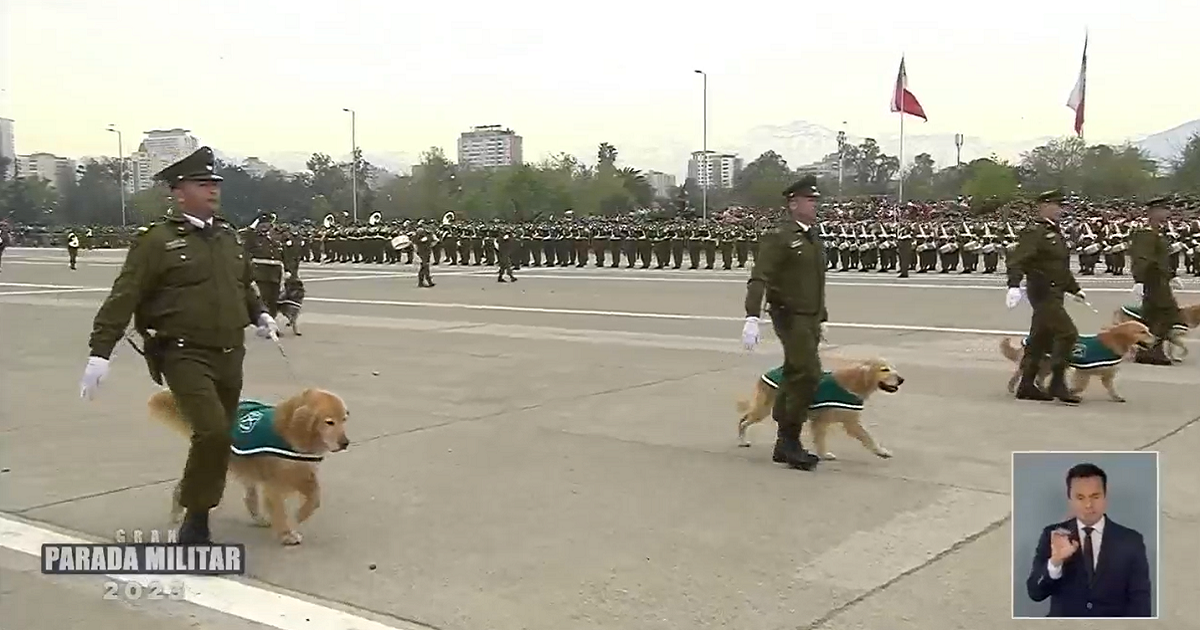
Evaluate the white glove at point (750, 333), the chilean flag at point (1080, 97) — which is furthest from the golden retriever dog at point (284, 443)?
the chilean flag at point (1080, 97)

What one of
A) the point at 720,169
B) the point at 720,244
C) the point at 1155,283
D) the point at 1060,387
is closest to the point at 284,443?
the point at 1060,387

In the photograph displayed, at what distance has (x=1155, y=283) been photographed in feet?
39.4

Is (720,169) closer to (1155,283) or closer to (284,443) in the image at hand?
(1155,283)

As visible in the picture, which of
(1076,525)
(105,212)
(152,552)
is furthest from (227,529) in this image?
(105,212)

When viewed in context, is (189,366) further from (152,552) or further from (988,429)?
(988,429)

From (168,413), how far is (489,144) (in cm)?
11396

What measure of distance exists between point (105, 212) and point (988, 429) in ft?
216

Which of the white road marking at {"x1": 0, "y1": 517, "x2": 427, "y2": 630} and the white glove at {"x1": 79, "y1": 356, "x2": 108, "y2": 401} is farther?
the white glove at {"x1": 79, "y1": 356, "x2": 108, "y2": 401}

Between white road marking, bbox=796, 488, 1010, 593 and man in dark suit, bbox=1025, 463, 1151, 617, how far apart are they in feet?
5.79

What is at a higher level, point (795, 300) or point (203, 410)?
point (795, 300)

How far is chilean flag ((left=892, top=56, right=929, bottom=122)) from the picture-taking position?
3756cm

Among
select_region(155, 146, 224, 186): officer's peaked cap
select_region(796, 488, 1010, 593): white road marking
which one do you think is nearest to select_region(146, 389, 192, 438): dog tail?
select_region(155, 146, 224, 186): officer's peaked cap

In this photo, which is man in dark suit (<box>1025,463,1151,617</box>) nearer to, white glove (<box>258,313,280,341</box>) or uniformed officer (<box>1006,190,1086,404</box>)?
white glove (<box>258,313,280,341</box>)

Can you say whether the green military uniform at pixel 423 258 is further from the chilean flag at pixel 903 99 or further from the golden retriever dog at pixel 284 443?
the golden retriever dog at pixel 284 443
